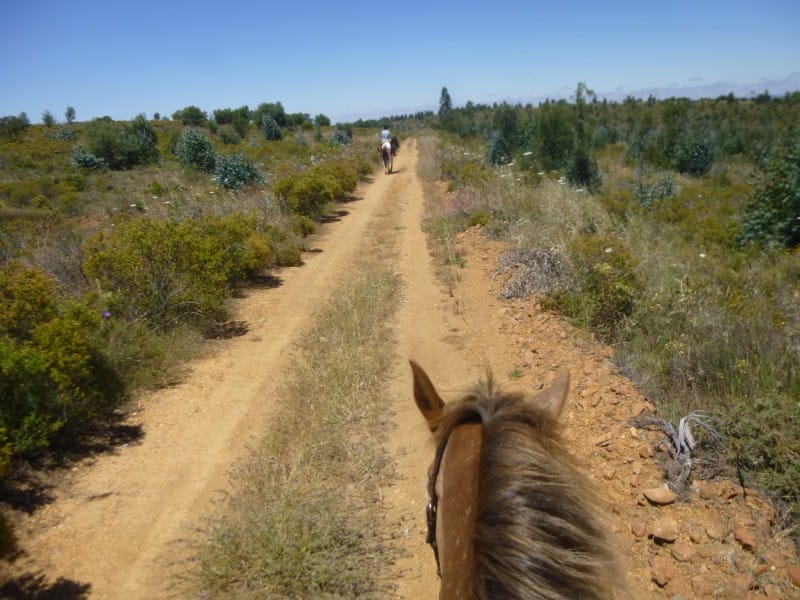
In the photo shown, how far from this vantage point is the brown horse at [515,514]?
943 millimetres

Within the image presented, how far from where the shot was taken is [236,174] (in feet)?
40.7

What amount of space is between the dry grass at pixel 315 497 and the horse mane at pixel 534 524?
73.4 inches

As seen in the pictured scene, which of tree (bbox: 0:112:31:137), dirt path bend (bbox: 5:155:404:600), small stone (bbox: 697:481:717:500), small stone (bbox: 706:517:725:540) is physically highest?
tree (bbox: 0:112:31:137)

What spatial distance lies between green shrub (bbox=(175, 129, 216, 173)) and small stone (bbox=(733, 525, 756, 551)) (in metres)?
17.8

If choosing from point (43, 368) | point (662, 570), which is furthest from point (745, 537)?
point (43, 368)

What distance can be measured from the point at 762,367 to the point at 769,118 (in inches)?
1790

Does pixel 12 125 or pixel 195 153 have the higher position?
pixel 12 125

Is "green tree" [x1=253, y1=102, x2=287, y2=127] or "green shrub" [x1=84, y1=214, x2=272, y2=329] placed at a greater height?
"green tree" [x1=253, y1=102, x2=287, y2=127]

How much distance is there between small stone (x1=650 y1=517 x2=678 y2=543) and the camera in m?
2.35

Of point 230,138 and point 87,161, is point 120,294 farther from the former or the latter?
point 230,138

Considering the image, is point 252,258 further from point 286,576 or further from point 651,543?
point 651,543

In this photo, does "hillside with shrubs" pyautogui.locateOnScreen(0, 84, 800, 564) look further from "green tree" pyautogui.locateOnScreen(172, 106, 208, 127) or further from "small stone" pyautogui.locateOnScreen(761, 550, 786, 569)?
"green tree" pyautogui.locateOnScreen(172, 106, 208, 127)

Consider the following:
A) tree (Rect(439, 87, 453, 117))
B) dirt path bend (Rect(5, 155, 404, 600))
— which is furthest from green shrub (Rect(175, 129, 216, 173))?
tree (Rect(439, 87, 453, 117))

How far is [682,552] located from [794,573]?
18.1 inches
